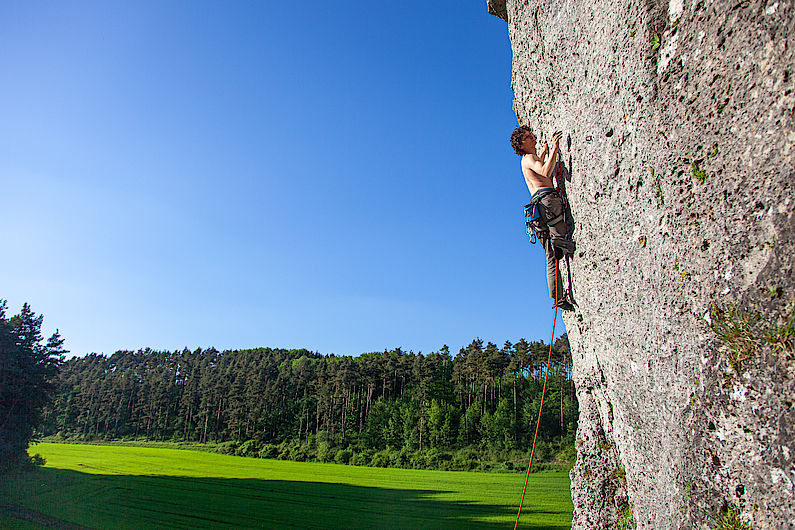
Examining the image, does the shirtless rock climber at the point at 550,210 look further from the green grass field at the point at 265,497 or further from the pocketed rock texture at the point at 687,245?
the green grass field at the point at 265,497

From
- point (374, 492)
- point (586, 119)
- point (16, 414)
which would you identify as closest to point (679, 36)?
point (586, 119)

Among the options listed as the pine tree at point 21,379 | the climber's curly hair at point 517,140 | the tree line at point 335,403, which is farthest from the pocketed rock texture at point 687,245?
the tree line at point 335,403

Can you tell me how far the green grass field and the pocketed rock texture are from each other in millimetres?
28809

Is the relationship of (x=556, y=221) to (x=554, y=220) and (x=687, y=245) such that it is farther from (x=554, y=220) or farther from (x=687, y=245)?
(x=687, y=245)

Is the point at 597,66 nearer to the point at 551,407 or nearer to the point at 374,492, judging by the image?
the point at 374,492

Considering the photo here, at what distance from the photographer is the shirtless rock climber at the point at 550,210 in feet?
14.8

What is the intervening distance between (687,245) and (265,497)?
4147 centimetres

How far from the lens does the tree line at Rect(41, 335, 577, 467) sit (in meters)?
60.1

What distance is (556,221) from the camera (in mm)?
4539

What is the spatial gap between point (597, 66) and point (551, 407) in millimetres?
59066

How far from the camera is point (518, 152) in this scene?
5227 millimetres

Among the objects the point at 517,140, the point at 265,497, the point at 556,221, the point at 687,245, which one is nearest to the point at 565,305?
the point at 556,221

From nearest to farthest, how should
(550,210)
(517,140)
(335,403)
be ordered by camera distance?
(550,210) < (517,140) < (335,403)

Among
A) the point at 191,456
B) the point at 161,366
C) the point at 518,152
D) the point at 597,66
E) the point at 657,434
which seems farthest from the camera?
the point at 161,366
